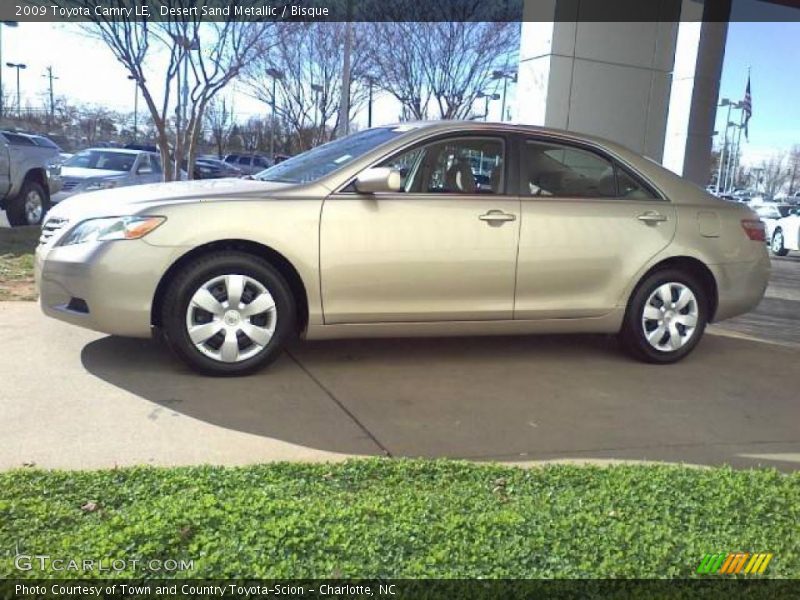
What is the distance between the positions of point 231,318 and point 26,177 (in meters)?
9.02

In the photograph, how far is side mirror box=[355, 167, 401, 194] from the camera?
469cm

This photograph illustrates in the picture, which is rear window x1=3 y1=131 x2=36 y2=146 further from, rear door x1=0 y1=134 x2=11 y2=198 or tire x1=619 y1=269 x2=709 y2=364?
tire x1=619 y1=269 x2=709 y2=364

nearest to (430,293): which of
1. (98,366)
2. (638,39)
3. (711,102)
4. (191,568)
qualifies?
(98,366)

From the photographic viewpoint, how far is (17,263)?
8.45m

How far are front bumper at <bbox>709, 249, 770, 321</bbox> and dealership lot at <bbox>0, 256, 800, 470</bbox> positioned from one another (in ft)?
1.46

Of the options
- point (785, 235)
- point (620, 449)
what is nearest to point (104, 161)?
point (620, 449)

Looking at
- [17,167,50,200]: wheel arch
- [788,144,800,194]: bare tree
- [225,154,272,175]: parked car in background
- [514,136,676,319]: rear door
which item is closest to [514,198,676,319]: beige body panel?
[514,136,676,319]: rear door

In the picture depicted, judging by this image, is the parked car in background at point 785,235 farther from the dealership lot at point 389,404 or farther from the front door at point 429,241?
the front door at point 429,241

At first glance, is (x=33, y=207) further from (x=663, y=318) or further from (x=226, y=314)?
(x=663, y=318)

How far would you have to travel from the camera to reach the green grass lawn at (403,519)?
2.61 m

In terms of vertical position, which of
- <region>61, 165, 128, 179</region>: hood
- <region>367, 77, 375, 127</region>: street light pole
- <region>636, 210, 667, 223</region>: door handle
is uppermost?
<region>367, 77, 375, 127</region>: street light pole

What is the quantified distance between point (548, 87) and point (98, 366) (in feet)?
19.5

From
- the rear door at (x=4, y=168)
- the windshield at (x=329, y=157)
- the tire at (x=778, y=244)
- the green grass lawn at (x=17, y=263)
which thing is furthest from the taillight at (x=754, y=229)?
the tire at (x=778, y=244)

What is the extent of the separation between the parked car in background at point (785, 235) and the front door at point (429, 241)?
14675 millimetres
